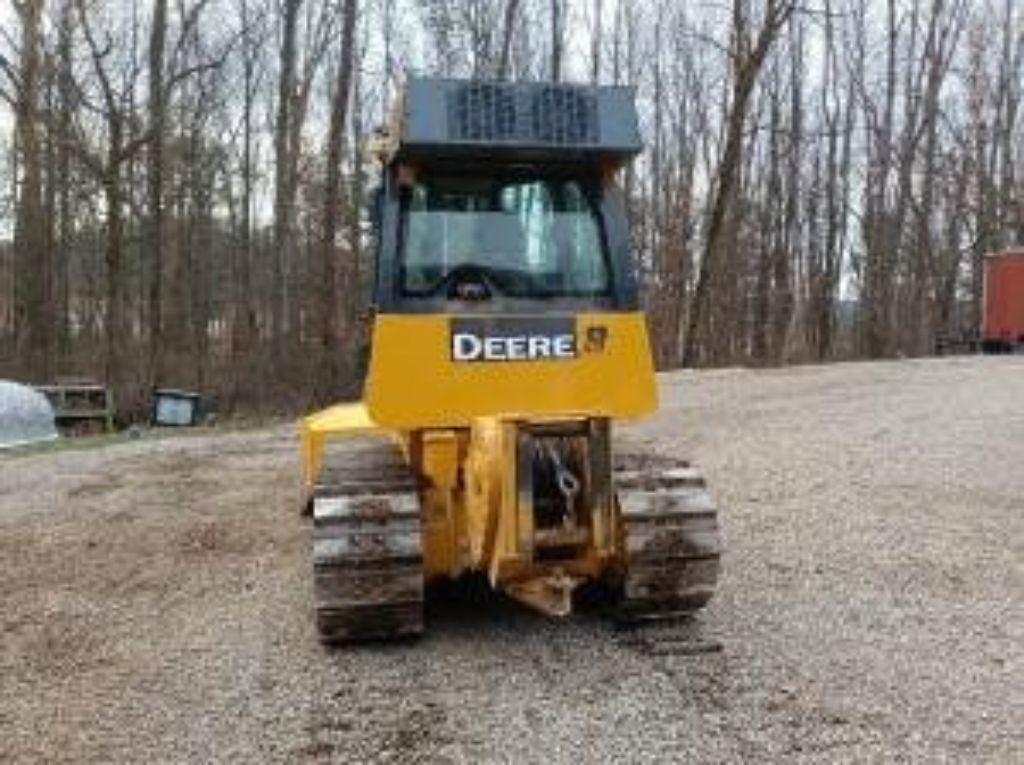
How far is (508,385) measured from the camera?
305 inches

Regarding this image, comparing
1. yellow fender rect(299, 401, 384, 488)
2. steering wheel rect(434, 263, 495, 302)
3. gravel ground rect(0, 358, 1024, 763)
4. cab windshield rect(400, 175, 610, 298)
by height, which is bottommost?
gravel ground rect(0, 358, 1024, 763)

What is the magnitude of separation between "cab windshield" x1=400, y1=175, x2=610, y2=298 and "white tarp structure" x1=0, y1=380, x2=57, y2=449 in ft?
48.5

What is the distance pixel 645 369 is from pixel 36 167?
29950 millimetres

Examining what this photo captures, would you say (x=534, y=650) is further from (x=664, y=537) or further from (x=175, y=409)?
(x=175, y=409)

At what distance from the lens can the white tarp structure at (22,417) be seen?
21797mm

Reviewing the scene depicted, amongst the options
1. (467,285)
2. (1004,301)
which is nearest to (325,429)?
(467,285)

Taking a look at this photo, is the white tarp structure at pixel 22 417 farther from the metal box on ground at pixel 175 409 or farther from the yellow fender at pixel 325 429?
the yellow fender at pixel 325 429

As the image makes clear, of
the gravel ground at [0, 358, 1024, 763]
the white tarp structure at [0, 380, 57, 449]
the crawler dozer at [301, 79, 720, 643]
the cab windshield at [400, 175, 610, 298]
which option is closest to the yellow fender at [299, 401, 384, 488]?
the gravel ground at [0, 358, 1024, 763]

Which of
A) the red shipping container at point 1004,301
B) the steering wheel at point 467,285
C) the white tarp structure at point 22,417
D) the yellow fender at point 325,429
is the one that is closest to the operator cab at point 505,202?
the steering wheel at point 467,285

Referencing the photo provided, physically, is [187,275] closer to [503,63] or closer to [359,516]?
[503,63]

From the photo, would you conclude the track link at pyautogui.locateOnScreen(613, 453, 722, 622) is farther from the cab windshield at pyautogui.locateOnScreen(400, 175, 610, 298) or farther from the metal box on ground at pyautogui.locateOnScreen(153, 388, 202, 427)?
the metal box on ground at pyautogui.locateOnScreen(153, 388, 202, 427)

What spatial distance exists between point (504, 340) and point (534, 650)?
154 cm

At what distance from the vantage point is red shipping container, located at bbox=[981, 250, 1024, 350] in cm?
3812

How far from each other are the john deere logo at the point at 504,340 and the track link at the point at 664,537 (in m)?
0.70
